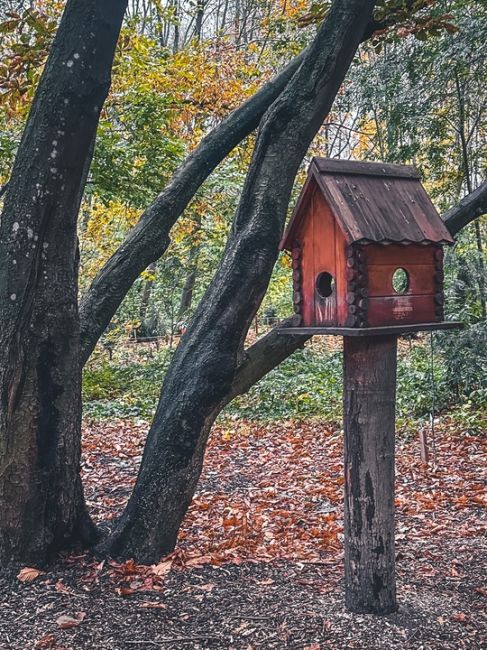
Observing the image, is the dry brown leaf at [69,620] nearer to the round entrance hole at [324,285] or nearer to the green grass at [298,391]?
the round entrance hole at [324,285]

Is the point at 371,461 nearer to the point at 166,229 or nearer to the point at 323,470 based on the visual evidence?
the point at 166,229

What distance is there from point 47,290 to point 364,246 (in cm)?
176

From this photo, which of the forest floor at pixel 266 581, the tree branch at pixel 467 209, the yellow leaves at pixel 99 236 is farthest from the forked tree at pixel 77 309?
the yellow leaves at pixel 99 236

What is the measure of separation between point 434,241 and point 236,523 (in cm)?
275

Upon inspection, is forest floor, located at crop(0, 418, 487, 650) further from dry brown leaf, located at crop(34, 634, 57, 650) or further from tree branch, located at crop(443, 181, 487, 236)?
tree branch, located at crop(443, 181, 487, 236)

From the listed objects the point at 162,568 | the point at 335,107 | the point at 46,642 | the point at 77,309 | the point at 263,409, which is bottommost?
the point at 46,642

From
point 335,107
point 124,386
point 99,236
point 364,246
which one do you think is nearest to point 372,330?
point 364,246

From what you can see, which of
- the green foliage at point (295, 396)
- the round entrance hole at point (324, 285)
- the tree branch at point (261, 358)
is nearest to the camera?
the round entrance hole at point (324, 285)

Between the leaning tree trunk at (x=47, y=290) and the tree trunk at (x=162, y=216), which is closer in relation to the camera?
the leaning tree trunk at (x=47, y=290)

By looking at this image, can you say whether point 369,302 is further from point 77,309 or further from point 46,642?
point 46,642

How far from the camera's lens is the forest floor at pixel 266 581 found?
113 inches

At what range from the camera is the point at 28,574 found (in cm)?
334

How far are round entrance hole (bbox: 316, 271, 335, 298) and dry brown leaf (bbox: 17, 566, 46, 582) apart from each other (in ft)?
7.25

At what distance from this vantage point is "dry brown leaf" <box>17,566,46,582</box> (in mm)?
3311
